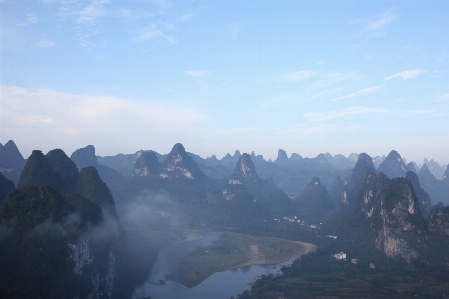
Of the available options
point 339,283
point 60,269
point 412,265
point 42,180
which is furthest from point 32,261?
point 412,265

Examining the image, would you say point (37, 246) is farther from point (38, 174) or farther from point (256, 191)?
point (256, 191)

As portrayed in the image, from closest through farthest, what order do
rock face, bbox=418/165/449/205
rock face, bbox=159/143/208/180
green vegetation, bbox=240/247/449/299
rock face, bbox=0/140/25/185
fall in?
green vegetation, bbox=240/247/449/299 → rock face, bbox=0/140/25/185 → rock face, bbox=159/143/208/180 → rock face, bbox=418/165/449/205

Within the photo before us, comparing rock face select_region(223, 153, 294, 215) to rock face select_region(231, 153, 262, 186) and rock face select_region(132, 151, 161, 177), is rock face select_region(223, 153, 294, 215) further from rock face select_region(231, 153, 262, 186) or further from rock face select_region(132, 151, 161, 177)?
rock face select_region(132, 151, 161, 177)

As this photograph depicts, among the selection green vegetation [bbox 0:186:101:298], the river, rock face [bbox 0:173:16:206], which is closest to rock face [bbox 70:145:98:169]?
the river

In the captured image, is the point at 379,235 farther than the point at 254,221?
No

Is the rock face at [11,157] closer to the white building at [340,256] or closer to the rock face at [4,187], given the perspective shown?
the rock face at [4,187]

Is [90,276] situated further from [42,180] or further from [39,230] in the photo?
[42,180]

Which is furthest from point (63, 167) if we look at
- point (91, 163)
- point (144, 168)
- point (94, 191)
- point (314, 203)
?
point (314, 203)
